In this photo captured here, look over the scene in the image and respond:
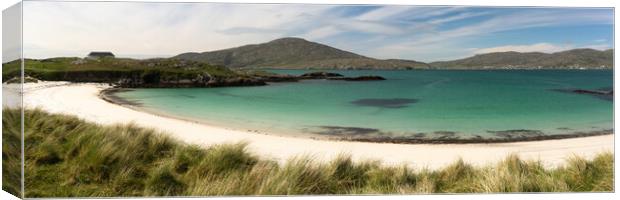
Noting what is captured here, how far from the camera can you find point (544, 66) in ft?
25.3

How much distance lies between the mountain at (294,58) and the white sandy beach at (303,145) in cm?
83

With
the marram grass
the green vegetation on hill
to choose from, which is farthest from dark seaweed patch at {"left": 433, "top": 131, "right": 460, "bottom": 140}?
the green vegetation on hill

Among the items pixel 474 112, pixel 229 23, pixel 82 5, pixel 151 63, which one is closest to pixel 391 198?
pixel 474 112

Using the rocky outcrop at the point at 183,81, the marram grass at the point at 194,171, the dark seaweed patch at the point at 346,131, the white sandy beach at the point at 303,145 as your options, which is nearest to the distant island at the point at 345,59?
the rocky outcrop at the point at 183,81

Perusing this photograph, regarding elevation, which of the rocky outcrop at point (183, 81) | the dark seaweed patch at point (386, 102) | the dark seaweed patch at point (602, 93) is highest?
the rocky outcrop at point (183, 81)

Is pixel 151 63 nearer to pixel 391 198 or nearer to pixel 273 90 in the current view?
pixel 273 90

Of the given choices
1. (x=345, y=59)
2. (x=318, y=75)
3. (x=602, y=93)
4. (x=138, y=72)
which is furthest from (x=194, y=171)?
(x=602, y=93)

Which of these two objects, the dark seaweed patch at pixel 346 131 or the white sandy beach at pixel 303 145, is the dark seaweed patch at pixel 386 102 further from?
the white sandy beach at pixel 303 145

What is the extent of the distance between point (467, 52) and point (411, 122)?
108cm

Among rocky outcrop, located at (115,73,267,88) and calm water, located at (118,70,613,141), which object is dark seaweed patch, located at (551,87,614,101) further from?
rocky outcrop, located at (115,73,267,88)

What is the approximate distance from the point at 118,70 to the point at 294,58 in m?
2.02

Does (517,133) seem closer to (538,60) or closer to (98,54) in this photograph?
(538,60)

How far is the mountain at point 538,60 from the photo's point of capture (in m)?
7.62

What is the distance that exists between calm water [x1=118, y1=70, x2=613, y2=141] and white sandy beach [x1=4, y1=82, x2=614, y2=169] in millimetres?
177
